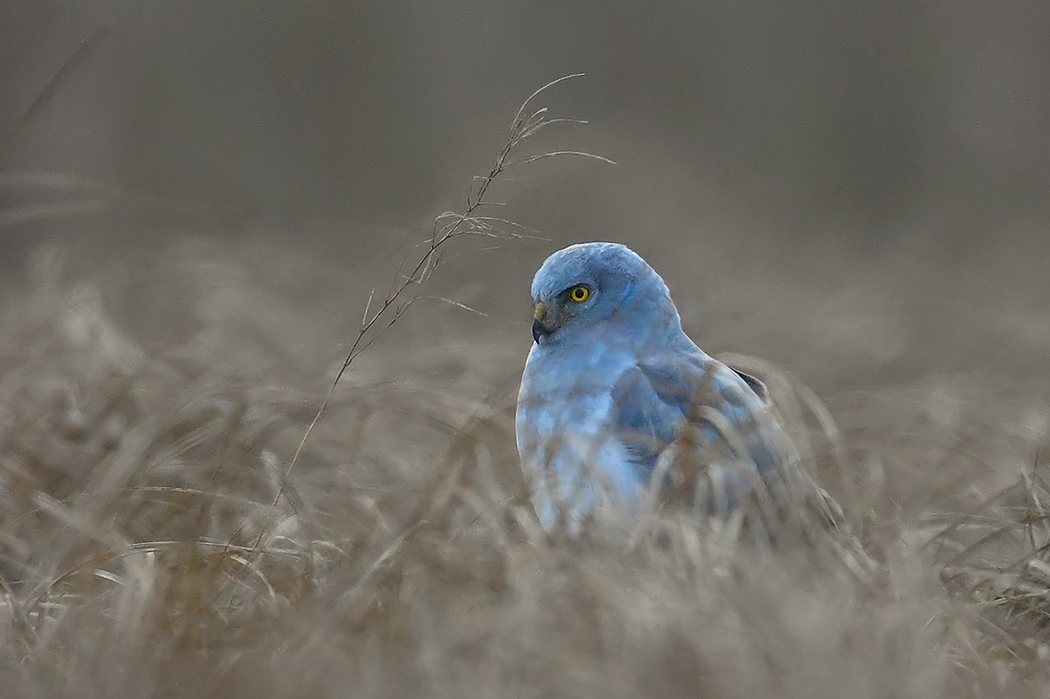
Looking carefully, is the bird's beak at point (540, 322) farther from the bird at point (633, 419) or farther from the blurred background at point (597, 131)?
the blurred background at point (597, 131)

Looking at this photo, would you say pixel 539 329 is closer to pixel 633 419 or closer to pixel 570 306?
pixel 570 306

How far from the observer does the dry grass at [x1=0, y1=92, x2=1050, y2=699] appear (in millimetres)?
2180

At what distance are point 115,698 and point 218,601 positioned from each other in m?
0.51

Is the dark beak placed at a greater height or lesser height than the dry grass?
greater

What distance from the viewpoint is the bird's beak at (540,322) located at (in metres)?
3.60

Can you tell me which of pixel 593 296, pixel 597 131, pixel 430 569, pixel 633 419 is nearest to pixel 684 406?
pixel 633 419

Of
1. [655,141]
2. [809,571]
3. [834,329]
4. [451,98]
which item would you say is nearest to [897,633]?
[809,571]

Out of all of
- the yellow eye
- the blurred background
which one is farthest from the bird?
the blurred background

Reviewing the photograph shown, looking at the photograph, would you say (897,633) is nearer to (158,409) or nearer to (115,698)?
(115,698)

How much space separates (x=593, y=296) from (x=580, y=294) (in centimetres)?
4

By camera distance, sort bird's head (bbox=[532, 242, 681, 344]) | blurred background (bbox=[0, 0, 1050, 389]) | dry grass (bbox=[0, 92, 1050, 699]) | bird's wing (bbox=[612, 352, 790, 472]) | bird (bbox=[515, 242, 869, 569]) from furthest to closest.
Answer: blurred background (bbox=[0, 0, 1050, 389]) < bird's head (bbox=[532, 242, 681, 344]) < bird's wing (bbox=[612, 352, 790, 472]) < bird (bbox=[515, 242, 869, 569]) < dry grass (bbox=[0, 92, 1050, 699])

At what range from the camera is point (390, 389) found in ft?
10.5

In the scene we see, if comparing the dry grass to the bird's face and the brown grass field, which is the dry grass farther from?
the bird's face

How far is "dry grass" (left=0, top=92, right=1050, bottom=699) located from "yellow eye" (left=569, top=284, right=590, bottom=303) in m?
0.48
